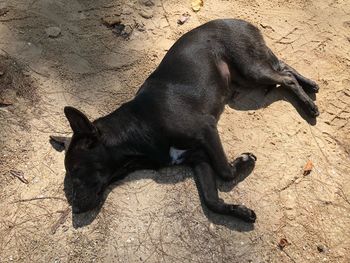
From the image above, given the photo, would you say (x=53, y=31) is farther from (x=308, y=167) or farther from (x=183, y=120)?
(x=308, y=167)

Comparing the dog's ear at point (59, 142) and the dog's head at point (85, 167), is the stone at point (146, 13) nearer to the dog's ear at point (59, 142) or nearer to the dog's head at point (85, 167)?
the dog's ear at point (59, 142)

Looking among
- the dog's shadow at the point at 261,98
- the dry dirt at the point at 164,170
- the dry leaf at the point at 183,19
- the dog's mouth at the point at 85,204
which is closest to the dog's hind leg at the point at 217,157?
the dry dirt at the point at 164,170

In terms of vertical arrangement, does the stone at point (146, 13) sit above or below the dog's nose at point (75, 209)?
above

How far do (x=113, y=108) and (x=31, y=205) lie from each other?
4.14ft

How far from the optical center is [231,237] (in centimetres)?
420

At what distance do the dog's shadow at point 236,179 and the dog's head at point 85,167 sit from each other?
0.13 meters

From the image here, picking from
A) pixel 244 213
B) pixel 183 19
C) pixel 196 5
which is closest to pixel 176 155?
pixel 244 213

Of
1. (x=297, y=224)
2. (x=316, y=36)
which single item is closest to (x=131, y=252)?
(x=297, y=224)

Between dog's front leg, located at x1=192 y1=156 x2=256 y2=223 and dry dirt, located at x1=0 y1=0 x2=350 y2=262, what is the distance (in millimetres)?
91

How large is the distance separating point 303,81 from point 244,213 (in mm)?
1744

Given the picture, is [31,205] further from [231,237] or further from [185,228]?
[231,237]

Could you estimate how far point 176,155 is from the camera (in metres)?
4.59

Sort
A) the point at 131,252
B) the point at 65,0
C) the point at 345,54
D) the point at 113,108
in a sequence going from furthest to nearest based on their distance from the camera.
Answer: the point at 65,0, the point at 345,54, the point at 113,108, the point at 131,252

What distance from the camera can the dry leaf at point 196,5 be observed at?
6.00 metres
